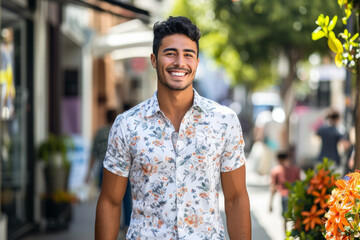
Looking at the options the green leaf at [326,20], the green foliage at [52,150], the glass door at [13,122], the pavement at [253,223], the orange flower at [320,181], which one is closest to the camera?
the green leaf at [326,20]

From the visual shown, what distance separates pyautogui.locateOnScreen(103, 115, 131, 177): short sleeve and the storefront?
5018mm

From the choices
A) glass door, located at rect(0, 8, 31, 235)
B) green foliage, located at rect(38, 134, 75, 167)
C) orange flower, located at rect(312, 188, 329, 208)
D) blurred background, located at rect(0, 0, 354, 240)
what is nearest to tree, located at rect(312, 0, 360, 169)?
orange flower, located at rect(312, 188, 329, 208)

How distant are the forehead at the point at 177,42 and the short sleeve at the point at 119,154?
409 millimetres

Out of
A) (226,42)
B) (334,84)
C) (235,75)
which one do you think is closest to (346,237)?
(226,42)

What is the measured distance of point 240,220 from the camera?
11.1 feet

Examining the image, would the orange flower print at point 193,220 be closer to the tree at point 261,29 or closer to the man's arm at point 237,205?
the man's arm at point 237,205

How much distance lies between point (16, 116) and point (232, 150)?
20.4 ft

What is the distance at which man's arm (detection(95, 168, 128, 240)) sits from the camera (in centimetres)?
341

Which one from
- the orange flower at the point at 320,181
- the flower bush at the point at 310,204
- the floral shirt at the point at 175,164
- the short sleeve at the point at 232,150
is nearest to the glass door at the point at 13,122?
the flower bush at the point at 310,204

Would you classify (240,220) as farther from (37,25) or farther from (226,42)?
(226,42)

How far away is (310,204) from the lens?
17.4 feet

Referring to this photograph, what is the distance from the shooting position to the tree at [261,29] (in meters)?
17.2

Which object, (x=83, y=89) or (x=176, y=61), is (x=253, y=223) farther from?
(x=83, y=89)

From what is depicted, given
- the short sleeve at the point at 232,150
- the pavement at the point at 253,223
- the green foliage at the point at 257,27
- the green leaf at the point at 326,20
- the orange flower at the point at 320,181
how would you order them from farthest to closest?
the green foliage at the point at 257,27 → the pavement at the point at 253,223 → the orange flower at the point at 320,181 → the green leaf at the point at 326,20 → the short sleeve at the point at 232,150
